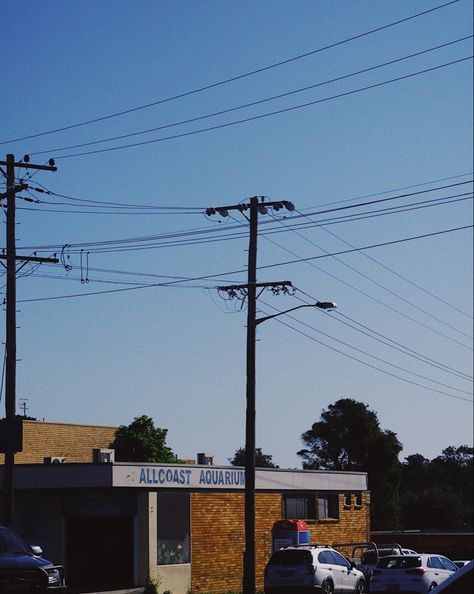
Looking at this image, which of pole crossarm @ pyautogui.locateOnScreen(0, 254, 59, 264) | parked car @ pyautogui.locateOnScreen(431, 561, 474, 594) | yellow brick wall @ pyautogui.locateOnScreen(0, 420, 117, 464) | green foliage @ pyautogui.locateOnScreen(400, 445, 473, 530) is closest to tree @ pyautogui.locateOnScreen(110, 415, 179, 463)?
yellow brick wall @ pyautogui.locateOnScreen(0, 420, 117, 464)

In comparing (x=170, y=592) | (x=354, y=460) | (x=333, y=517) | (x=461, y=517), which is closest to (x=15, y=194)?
(x=170, y=592)

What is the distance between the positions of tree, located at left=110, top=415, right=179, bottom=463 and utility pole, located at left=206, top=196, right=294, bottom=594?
2947cm

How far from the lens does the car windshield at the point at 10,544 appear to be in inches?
840

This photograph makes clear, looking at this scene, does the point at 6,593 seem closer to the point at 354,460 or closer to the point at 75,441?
the point at 75,441

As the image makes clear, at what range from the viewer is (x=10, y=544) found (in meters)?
21.6

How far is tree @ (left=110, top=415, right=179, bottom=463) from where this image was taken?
65.7 m

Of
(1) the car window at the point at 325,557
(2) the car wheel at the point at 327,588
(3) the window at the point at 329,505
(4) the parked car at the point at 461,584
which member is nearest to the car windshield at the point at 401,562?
(2) the car wheel at the point at 327,588

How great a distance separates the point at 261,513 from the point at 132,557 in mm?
7021

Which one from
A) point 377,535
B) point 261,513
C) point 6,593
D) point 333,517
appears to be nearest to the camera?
point 6,593

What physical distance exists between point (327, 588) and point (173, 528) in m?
7.44

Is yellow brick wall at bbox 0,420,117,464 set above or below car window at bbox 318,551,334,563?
above

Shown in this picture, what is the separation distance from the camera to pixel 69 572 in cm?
3925

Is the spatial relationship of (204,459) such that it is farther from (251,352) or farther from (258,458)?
(258,458)

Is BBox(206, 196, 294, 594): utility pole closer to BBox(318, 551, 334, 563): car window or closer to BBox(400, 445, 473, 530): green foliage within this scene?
A: BBox(318, 551, 334, 563): car window
